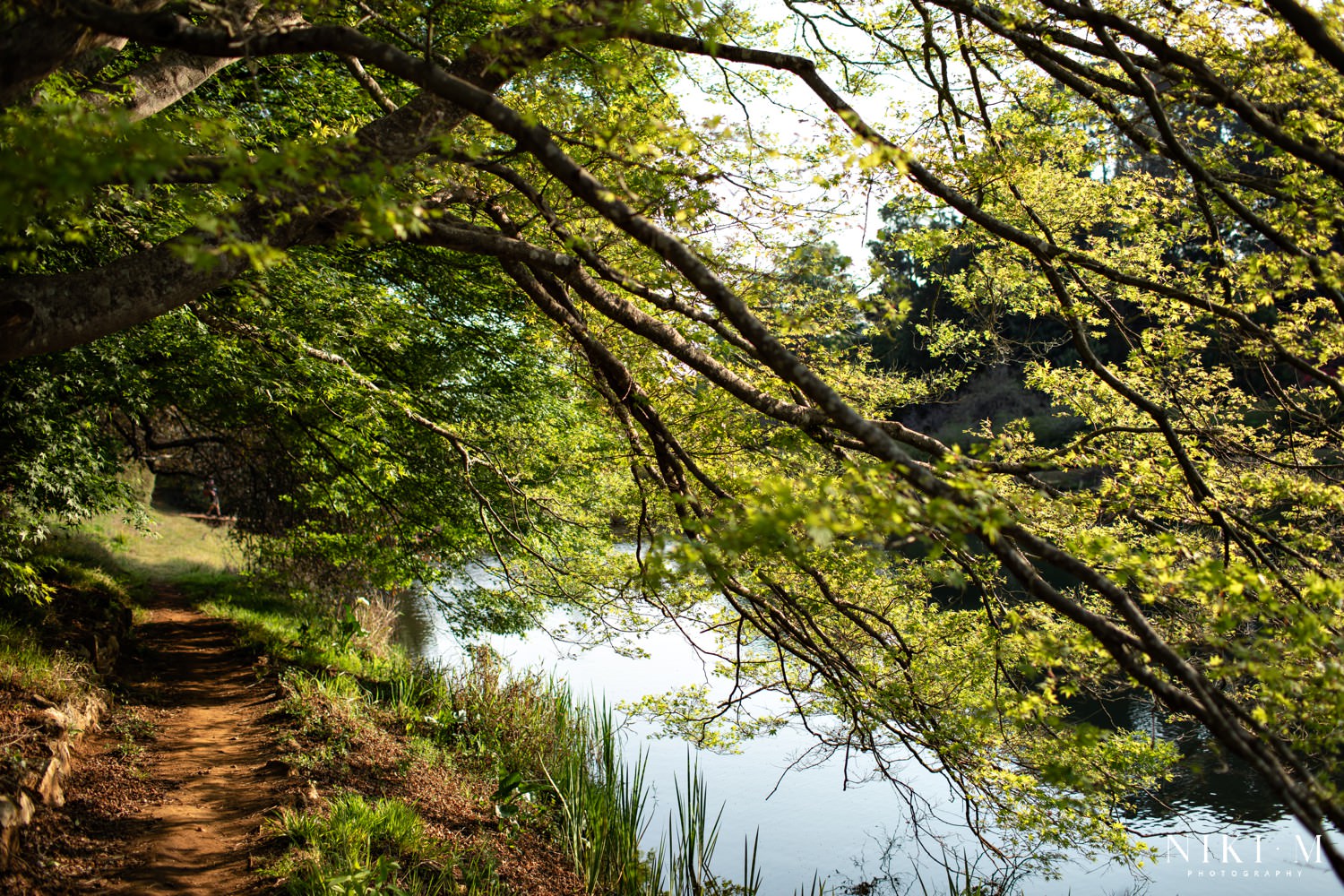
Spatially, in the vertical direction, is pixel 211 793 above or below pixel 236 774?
below

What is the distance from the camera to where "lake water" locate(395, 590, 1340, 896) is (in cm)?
790

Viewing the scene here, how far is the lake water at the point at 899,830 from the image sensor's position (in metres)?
7.90

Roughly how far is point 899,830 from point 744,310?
845 centimetres

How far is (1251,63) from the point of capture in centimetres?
362

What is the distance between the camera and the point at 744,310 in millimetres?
2256

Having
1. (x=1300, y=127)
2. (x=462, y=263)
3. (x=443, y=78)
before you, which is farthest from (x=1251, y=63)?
(x=462, y=263)

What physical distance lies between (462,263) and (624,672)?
7.70 m

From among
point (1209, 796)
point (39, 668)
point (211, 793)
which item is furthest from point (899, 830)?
point (39, 668)

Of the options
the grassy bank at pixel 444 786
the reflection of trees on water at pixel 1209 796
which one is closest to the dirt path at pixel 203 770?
the grassy bank at pixel 444 786

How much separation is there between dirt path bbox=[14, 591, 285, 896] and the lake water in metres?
2.94

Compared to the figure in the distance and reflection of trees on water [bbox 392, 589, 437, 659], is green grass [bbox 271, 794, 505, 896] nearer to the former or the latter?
reflection of trees on water [bbox 392, 589, 437, 659]

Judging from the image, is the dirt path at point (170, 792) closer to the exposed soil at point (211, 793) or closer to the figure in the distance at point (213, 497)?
the exposed soil at point (211, 793)

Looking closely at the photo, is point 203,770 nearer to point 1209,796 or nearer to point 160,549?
point 1209,796

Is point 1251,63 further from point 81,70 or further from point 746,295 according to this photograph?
point 81,70
